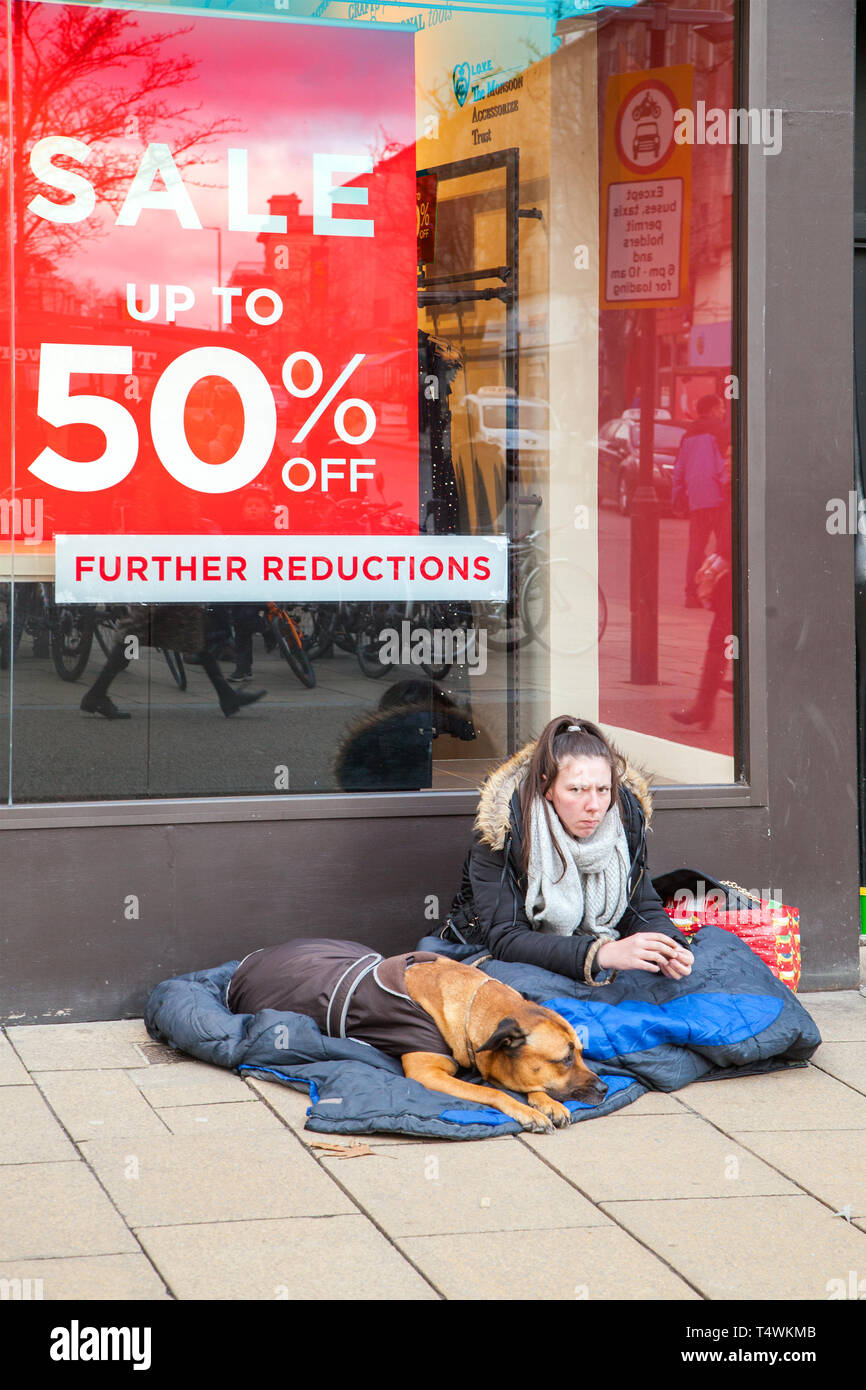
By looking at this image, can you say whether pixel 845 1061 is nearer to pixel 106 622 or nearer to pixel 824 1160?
pixel 824 1160

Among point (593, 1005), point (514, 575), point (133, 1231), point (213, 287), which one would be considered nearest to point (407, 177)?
point (213, 287)

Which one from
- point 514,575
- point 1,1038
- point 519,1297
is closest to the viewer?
point 519,1297

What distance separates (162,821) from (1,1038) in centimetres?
85

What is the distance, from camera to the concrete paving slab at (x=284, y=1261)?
3176 millimetres

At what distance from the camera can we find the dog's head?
419 cm

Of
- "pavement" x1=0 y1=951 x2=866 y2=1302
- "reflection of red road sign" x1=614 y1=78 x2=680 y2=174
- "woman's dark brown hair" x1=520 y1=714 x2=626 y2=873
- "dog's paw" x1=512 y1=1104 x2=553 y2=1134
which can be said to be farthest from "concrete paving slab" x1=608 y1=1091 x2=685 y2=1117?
"reflection of red road sign" x1=614 y1=78 x2=680 y2=174

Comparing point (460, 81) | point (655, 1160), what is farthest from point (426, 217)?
point (655, 1160)

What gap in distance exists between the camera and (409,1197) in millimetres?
3707

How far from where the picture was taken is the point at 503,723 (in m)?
5.69

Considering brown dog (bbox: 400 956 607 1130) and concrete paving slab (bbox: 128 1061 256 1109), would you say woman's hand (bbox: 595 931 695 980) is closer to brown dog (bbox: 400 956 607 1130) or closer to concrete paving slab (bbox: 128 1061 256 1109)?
brown dog (bbox: 400 956 607 1130)

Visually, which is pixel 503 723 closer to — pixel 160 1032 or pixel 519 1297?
pixel 160 1032

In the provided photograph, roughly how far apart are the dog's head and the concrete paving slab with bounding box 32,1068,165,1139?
921 mm

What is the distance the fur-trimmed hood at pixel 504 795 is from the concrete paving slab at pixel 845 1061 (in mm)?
911

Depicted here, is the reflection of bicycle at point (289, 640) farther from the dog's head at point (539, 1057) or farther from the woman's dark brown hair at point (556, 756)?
the dog's head at point (539, 1057)
